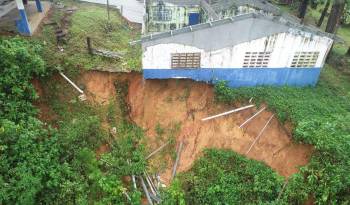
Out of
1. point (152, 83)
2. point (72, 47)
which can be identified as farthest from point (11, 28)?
point (152, 83)

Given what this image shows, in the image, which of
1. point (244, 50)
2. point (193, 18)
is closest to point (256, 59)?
point (244, 50)

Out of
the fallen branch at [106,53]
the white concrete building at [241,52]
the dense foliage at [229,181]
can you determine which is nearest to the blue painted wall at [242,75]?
the white concrete building at [241,52]

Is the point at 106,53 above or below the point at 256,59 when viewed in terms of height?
below

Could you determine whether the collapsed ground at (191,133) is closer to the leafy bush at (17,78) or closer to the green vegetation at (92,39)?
the green vegetation at (92,39)

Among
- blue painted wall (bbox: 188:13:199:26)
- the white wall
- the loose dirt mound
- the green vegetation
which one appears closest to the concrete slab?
the green vegetation

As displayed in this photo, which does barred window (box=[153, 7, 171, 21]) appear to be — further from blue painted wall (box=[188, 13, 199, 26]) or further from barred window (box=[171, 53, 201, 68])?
barred window (box=[171, 53, 201, 68])

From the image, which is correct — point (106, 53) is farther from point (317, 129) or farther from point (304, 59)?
point (317, 129)

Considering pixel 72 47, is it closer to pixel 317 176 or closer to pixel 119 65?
pixel 119 65
